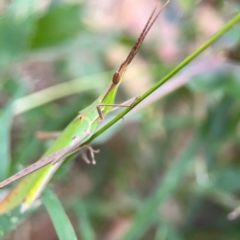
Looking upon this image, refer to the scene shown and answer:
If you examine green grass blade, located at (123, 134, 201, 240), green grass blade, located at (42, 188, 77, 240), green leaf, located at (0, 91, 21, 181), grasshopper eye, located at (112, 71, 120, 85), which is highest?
green leaf, located at (0, 91, 21, 181)

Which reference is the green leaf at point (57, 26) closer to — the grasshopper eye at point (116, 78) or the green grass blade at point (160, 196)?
the green grass blade at point (160, 196)

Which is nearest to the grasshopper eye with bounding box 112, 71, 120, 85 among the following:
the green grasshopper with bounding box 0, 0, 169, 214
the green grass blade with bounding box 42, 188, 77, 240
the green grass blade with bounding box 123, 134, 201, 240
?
the green grasshopper with bounding box 0, 0, 169, 214

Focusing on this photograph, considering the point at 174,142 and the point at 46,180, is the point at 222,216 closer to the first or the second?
the point at 174,142

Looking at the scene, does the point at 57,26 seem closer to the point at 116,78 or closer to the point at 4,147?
the point at 4,147

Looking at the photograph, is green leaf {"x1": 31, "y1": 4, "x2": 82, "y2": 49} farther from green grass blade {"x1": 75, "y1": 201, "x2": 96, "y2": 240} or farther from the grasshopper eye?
the grasshopper eye

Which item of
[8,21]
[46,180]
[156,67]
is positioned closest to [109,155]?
[156,67]

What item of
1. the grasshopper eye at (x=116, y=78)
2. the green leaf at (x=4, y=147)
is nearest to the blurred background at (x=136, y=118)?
the green leaf at (x=4, y=147)

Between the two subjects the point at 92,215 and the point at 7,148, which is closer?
the point at 7,148
